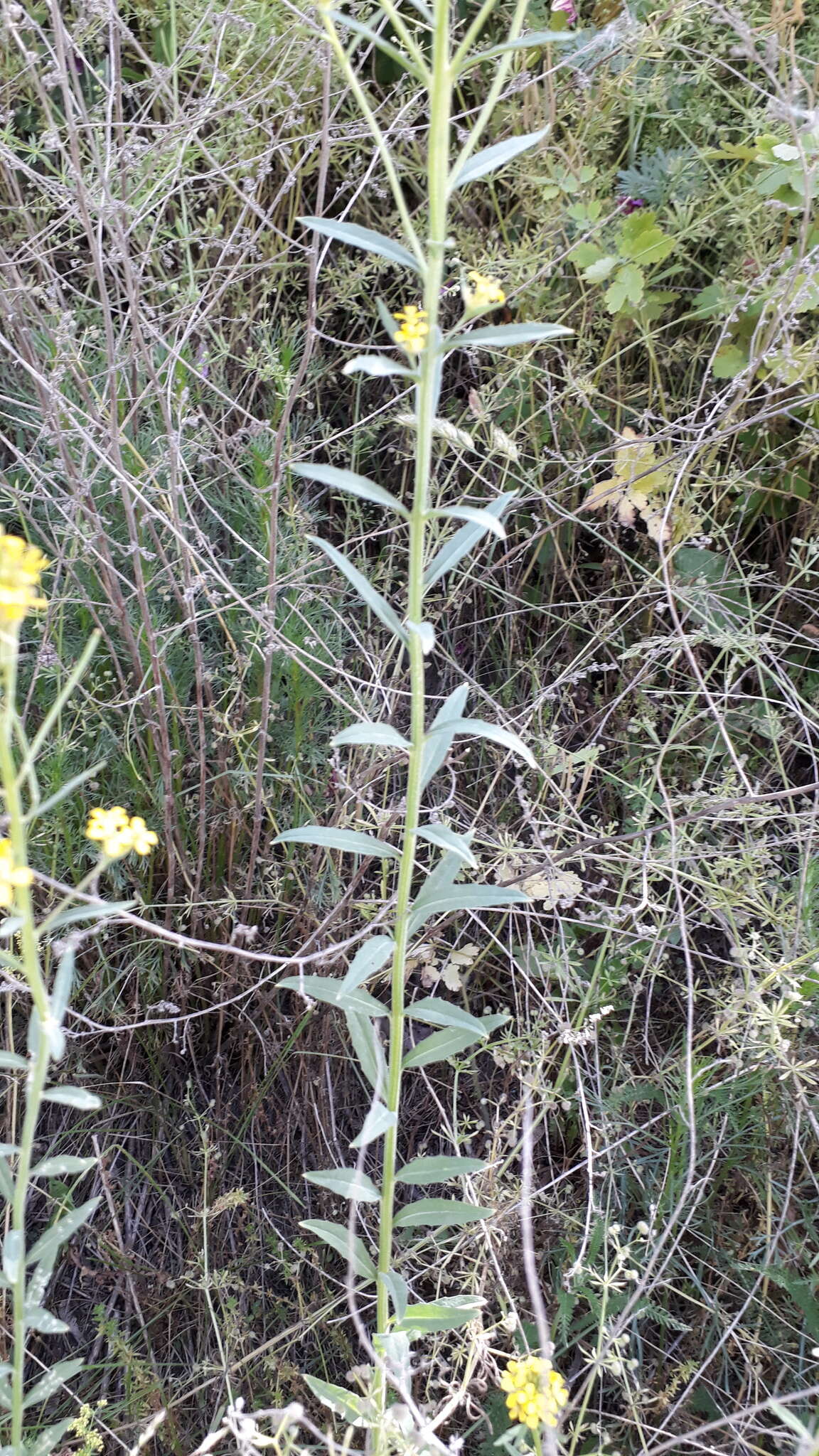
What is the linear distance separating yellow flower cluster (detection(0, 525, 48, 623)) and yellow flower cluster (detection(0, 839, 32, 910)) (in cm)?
20

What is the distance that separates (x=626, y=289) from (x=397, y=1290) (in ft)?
5.13

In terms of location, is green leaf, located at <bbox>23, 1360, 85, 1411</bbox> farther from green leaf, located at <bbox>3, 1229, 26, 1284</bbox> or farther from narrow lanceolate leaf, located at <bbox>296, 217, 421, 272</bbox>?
narrow lanceolate leaf, located at <bbox>296, 217, 421, 272</bbox>

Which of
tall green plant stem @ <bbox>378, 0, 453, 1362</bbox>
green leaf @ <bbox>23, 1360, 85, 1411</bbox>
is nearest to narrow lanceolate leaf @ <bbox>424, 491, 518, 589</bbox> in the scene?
tall green plant stem @ <bbox>378, 0, 453, 1362</bbox>

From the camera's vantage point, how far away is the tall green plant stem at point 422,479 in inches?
32.9

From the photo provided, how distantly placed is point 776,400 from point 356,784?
1.07m

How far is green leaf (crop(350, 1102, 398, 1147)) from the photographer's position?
1.03 metres

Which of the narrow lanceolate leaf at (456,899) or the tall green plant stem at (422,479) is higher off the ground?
the tall green plant stem at (422,479)

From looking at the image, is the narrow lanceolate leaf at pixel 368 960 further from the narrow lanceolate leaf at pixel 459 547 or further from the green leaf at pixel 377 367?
the green leaf at pixel 377 367

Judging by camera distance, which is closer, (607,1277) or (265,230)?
(607,1277)

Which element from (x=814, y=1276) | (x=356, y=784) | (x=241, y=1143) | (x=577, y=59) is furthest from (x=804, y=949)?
(x=577, y=59)

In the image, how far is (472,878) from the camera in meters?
1.69

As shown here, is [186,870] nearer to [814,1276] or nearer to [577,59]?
[814,1276]

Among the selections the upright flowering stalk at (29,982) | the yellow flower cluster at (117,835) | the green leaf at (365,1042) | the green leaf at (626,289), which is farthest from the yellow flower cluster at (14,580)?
the green leaf at (626,289)

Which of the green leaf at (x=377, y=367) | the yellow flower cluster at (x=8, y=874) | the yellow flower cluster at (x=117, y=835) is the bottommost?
the yellow flower cluster at (x=117, y=835)
